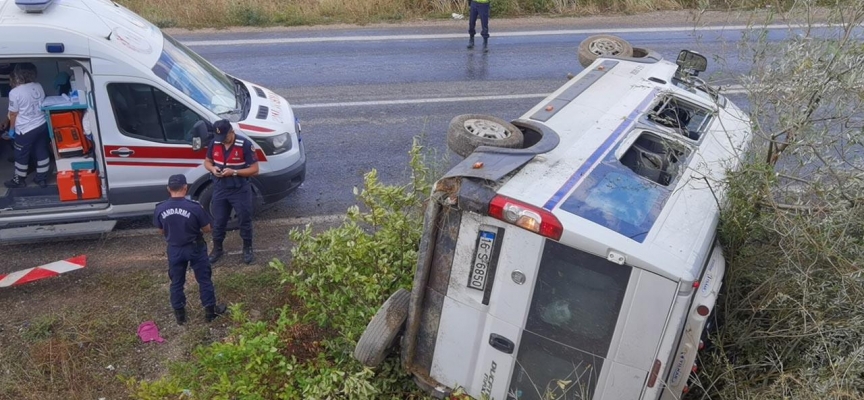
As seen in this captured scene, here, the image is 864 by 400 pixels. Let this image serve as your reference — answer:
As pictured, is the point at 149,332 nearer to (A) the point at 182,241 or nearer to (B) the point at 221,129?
(A) the point at 182,241

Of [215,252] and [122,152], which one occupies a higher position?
[122,152]

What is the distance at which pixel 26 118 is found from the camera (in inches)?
297

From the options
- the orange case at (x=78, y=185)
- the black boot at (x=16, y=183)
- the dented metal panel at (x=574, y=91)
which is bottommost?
the black boot at (x=16, y=183)

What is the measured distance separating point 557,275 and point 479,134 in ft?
4.42

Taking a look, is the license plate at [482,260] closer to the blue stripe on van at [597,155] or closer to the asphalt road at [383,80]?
the blue stripe on van at [597,155]

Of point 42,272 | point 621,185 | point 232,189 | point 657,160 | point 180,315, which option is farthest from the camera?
point 232,189

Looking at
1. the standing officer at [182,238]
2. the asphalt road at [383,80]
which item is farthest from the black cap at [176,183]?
the asphalt road at [383,80]

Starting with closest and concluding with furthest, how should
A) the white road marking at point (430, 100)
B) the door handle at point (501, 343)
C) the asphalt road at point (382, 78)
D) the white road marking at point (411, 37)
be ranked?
the door handle at point (501, 343) < the asphalt road at point (382, 78) < the white road marking at point (430, 100) < the white road marking at point (411, 37)

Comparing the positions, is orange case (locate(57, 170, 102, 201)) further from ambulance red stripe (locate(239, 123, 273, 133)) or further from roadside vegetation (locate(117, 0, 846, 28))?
roadside vegetation (locate(117, 0, 846, 28))

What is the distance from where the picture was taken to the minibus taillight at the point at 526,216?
4129 mm

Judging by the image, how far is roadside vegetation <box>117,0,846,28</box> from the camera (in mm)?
15453

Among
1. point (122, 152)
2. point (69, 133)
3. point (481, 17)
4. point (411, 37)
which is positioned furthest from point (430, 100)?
point (69, 133)

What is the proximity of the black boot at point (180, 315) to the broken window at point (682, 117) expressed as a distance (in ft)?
13.4

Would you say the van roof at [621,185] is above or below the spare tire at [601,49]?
below
